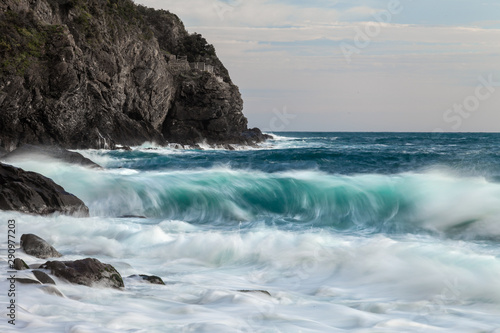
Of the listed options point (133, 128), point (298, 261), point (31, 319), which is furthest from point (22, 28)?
point (31, 319)

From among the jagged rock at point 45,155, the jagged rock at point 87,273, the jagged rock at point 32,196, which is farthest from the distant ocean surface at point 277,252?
the jagged rock at point 45,155

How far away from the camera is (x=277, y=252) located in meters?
8.56

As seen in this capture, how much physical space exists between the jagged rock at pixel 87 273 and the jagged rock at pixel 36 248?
101 cm

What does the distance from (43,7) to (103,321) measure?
3438cm

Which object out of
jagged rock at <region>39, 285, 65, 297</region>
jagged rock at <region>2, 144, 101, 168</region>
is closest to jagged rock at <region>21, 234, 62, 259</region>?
jagged rock at <region>39, 285, 65, 297</region>

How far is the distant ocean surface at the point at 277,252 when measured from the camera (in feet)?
16.8

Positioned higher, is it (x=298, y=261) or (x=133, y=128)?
(x=133, y=128)

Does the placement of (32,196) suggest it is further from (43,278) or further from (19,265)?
(43,278)

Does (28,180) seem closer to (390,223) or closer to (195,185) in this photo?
(195,185)

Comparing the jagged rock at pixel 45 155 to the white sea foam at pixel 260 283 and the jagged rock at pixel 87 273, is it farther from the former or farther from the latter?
the jagged rock at pixel 87 273

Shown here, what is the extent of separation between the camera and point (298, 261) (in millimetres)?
8078

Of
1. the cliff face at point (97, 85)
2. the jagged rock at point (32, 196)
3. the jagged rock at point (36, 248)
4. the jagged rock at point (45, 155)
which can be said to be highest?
the cliff face at point (97, 85)

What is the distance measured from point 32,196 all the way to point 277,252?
17.0ft

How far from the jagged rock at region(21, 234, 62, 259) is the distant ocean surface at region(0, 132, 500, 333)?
44cm
